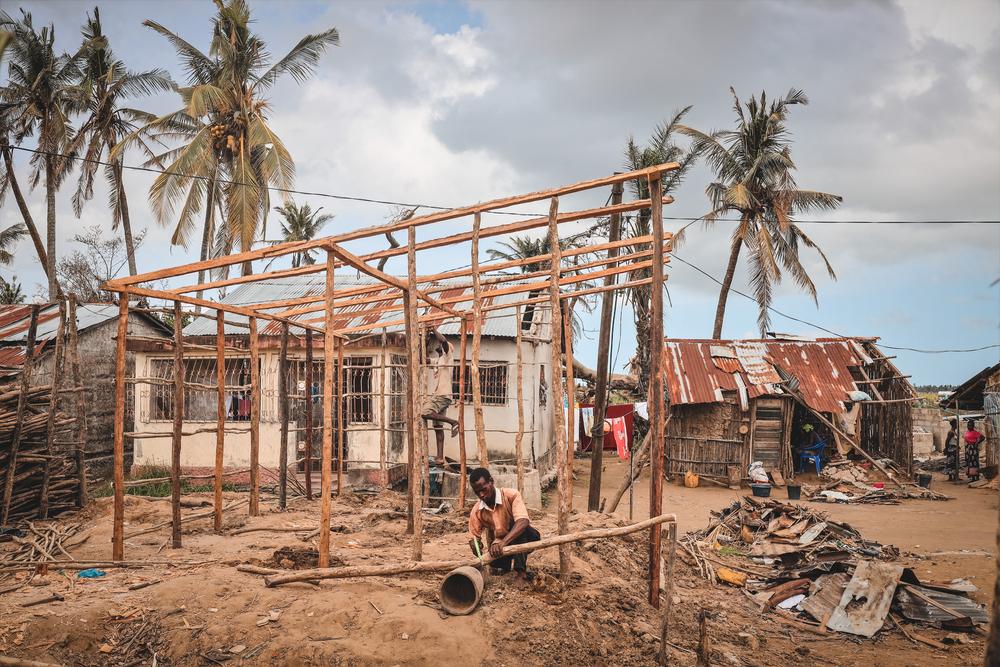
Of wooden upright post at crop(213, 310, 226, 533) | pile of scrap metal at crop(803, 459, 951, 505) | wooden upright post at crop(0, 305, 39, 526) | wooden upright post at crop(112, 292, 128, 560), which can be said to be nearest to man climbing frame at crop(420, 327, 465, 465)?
wooden upright post at crop(213, 310, 226, 533)

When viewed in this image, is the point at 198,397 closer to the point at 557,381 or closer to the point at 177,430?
the point at 177,430

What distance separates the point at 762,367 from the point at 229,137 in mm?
16853

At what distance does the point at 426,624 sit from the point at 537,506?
24.8ft

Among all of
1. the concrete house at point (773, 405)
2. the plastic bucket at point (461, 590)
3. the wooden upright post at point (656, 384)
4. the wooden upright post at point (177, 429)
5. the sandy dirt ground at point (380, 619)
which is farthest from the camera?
the concrete house at point (773, 405)

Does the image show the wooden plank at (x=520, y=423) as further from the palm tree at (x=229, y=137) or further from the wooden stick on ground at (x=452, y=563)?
the palm tree at (x=229, y=137)

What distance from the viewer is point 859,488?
51.0 ft

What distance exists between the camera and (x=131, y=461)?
15.0 m

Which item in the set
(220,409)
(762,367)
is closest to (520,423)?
(220,409)

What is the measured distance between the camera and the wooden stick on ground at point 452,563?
16.6ft

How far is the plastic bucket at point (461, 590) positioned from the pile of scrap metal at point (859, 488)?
Answer: 12.3m

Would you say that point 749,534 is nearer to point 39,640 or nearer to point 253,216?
point 39,640

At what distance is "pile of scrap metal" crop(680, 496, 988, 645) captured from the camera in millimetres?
6430

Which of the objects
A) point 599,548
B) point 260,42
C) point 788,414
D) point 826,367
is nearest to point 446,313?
point 599,548

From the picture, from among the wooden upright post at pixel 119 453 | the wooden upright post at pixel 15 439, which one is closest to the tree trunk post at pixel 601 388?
the wooden upright post at pixel 119 453
